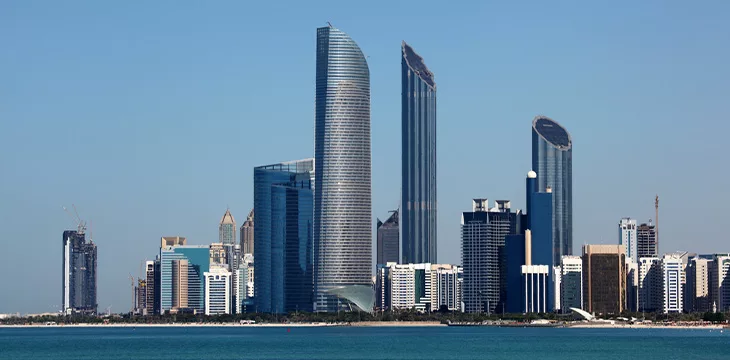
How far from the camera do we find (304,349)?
148375 mm

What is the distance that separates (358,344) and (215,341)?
72.5ft

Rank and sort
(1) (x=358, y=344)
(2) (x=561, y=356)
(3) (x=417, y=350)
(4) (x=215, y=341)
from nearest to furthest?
(2) (x=561, y=356) < (3) (x=417, y=350) < (1) (x=358, y=344) < (4) (x=215, y=341)

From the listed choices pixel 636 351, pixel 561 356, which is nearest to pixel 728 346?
pixel 636 351

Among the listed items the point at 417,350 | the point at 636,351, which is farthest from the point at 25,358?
the point at 636,351

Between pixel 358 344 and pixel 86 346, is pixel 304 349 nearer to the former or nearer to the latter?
pixel 358 344

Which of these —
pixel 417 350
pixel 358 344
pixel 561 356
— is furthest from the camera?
pixel 358 344

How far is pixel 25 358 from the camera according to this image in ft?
450

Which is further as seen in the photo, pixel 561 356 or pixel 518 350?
pixel 518 350

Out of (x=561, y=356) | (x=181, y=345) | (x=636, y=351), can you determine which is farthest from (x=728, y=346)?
(x=181, y=345)

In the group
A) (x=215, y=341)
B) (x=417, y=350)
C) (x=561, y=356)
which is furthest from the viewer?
→ (x=215, y=341)

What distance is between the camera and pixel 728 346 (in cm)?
14862

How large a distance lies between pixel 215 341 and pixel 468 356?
171ft

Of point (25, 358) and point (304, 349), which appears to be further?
point (304, 349)

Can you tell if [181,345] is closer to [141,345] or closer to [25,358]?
[141,345]
